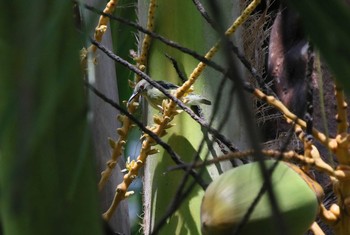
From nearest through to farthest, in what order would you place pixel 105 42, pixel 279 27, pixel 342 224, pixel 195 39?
1. pixel 342 224
2. pixel 195 39
3. pixel 105 42
4. pixel 279 27

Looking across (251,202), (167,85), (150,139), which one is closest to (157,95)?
(167,85)

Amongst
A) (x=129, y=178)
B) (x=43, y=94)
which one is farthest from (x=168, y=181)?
(x=43, y=94)

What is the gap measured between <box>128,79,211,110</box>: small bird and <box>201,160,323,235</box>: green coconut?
1.11 ft

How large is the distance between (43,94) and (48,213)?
110mm

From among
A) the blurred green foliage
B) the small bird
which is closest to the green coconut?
the blurred green foliage

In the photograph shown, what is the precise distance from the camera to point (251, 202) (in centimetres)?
57

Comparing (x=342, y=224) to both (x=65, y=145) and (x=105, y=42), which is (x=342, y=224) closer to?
(x=65, y=145)

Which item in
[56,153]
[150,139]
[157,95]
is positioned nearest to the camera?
[56,153]

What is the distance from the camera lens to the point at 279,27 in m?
1.65

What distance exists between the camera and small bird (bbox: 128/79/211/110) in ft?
3.18

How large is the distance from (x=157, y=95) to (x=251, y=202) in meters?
0.47

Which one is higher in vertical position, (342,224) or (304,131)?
(304,131)

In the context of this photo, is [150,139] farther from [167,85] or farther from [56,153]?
[56,153]

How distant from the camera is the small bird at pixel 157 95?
97 centimetres
